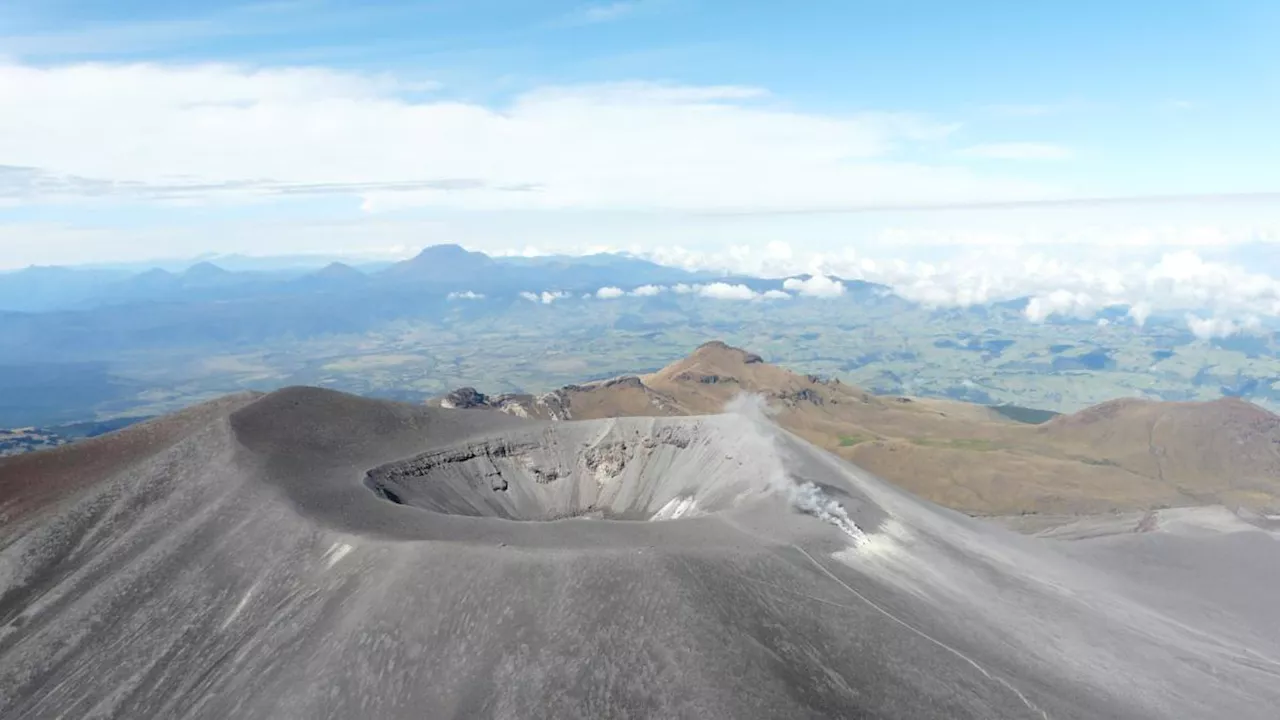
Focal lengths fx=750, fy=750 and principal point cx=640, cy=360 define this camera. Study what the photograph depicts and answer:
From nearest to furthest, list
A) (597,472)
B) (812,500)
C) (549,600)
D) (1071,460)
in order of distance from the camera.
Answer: (549,600) → (812,500) → (597,472) → (1071,460)

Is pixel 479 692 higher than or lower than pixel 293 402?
lower

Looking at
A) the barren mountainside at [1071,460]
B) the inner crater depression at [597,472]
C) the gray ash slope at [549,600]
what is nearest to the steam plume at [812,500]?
the gray ash slope at [549,600]

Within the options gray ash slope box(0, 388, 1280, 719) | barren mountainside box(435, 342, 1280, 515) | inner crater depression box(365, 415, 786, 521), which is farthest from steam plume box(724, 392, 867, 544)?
barren mountainside box(435, 342, 1280, 515)

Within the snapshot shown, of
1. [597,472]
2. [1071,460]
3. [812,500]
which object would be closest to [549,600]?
[812,500]

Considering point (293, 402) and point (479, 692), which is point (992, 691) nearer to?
point (479, 692)

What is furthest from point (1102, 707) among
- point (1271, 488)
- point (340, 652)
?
point (1271, 488)

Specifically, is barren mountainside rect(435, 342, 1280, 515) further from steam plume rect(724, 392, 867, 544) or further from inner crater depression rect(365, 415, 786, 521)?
steam plume rect(724, 392, 867, 544)

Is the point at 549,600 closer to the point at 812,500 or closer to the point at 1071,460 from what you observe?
the point at 812,500

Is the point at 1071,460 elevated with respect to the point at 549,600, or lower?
lower
